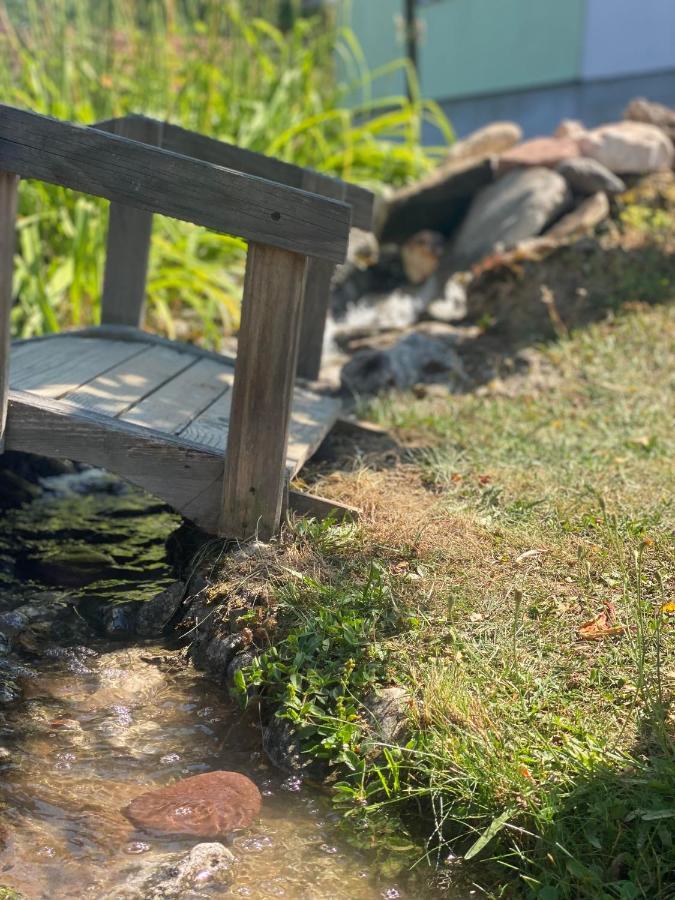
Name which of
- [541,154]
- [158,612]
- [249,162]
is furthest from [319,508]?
[541,154]

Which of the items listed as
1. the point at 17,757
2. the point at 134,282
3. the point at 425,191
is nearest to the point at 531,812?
the point at 17,757

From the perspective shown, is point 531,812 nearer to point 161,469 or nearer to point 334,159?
point 161,469

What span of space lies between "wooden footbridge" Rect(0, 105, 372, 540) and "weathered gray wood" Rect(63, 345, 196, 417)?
1cm

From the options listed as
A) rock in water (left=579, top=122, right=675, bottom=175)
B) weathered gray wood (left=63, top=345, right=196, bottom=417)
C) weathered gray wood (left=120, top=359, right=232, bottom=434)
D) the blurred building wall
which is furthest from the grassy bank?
the blurred building wall

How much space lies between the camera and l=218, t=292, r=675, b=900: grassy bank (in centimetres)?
236

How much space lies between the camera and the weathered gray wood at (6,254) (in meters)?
3.34

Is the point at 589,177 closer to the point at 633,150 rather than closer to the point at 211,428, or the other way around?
the point at 633,150

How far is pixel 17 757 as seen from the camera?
278 centimetres

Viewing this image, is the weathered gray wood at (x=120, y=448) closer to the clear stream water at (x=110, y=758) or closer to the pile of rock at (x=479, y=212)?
the clear stream water at (x=110, y=758)

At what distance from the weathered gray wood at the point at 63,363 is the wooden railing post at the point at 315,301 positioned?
83cm

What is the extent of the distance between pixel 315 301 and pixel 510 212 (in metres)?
4.11

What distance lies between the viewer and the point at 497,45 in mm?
14055

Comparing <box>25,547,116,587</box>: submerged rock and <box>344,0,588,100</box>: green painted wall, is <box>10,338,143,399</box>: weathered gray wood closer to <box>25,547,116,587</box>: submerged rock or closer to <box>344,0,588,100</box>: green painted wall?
<box>25,547,116,587</box>: submerged rock

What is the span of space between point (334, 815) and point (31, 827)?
0.74 m
